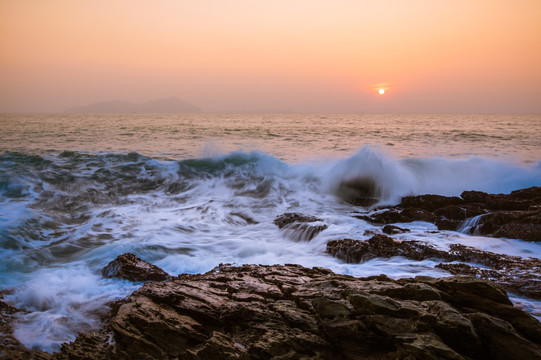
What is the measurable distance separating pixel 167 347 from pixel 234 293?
86 centimetres

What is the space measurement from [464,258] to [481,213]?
2.79 meters

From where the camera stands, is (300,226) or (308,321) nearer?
(308,321)

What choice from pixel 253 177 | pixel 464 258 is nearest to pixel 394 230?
pixel 464 258

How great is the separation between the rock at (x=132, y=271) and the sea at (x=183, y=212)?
147mm

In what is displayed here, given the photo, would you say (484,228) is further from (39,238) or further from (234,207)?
(39,238)

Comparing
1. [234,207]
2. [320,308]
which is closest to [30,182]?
[234,207]

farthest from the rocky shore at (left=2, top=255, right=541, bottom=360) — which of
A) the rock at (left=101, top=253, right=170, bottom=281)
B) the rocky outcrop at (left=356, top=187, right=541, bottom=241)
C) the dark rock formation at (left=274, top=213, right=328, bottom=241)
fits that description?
the rocky outcrop at (left=356, top=187, right=541, bottom=241)

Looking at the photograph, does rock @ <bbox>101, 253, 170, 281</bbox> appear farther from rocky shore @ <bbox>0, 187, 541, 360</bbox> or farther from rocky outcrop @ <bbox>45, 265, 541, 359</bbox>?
rocky outcrop @ <bbox>45, 265, 541, 359</bbox>

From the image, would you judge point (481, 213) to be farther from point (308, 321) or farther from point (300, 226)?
point (308, 321)

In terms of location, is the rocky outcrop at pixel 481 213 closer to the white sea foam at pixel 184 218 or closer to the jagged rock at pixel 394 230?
the white sea foam at pixel 184 218

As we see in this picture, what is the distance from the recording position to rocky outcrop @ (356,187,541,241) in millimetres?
7086

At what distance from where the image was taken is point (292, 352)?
2768mm

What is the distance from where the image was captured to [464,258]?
578cm

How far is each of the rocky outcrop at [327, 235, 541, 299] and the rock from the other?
10.5ft
